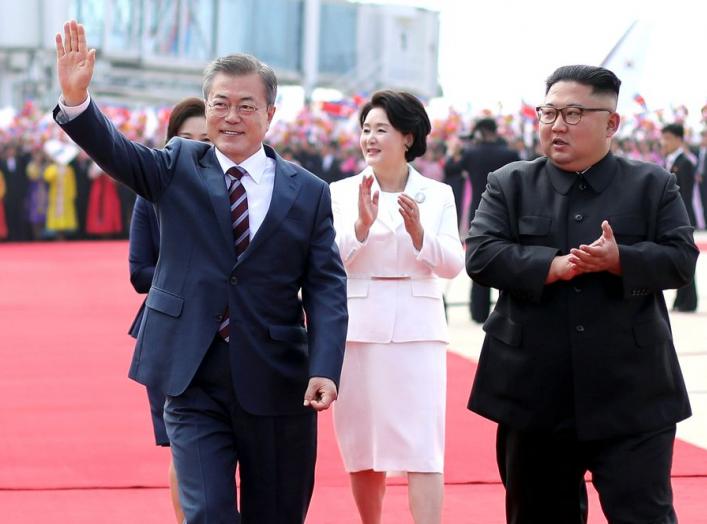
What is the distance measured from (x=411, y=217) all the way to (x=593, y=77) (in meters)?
1.06

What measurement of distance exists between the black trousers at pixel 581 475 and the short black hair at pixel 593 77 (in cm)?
100

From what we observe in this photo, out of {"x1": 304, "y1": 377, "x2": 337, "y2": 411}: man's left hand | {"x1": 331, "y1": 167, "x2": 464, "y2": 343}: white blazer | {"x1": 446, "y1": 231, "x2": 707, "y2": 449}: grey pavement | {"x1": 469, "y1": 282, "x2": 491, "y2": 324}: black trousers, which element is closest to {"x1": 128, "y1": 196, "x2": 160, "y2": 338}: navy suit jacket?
{"x1": 331, "y1": 167, "x2": 464, "y2": 343}: white blazer

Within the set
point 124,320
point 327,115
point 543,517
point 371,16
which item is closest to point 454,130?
point 327,115

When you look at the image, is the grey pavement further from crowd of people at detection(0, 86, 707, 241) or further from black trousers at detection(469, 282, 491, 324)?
crowd of people at detection(0, 86, 707, 241)

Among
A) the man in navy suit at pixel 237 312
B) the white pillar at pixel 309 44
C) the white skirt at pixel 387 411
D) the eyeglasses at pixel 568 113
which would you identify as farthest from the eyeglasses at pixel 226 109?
the white pillar at pixel 309 44

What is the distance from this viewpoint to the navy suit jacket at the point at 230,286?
157 inches

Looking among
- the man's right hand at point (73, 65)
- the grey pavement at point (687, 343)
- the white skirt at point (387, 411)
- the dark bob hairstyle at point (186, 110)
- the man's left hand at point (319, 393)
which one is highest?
the man's right hand at point (73, 65)

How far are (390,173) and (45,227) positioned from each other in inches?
807

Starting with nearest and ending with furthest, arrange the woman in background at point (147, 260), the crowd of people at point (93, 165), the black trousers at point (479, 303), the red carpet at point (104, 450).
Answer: the woman in background at point (147, 260)
the red carpet at point (104, 450)
the black trousers at point (479, 303)
the crowd of people at point (93, 165)

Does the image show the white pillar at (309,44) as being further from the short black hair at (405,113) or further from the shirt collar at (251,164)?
the shirt collar at (251,164)

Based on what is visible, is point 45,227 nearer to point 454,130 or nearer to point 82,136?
point 454,130

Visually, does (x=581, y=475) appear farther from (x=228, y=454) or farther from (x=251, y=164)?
(x=251, y=164)

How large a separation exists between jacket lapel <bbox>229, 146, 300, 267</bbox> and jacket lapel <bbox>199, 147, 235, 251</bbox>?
69mm

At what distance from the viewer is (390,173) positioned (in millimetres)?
5441
